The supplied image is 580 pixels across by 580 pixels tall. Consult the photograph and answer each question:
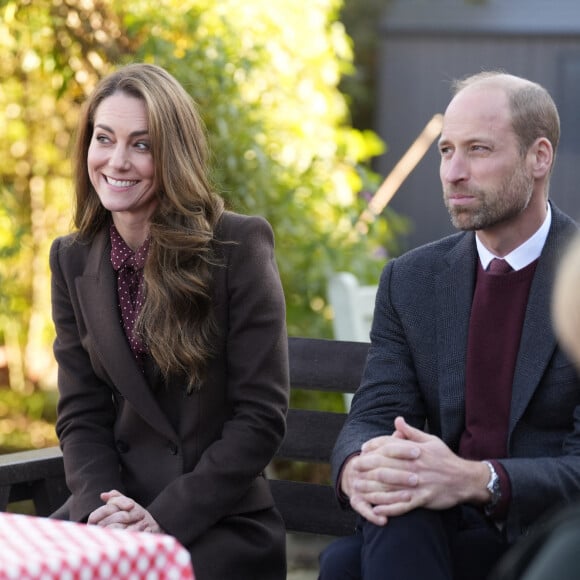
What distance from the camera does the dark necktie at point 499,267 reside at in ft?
9.93

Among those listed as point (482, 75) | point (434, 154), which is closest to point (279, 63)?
point (482, 75)

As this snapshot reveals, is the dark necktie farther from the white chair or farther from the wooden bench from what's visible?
the white chair

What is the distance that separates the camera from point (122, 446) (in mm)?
3180

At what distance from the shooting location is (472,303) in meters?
3.03

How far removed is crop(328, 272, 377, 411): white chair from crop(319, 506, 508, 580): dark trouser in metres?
1.75

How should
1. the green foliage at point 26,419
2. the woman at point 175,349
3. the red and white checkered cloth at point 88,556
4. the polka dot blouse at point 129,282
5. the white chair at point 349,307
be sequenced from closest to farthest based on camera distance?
→ the red and white checkered cloth at point 88,556 → the woman at point 175,349 → the polka dot blouse at point 129,282 → the white chair at point 349,307 → the green foliage at point 26,419

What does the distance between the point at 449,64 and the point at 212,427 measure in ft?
31.7

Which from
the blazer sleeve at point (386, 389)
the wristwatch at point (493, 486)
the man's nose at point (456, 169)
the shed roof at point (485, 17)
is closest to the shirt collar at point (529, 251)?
the man's nose at point (456, 169)

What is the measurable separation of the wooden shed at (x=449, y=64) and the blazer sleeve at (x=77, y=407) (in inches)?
350

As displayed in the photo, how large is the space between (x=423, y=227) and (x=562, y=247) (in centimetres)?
947

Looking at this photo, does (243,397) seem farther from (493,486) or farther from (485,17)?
(485,17)

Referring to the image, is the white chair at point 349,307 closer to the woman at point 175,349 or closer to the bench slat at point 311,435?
the bench slat at point 311,435

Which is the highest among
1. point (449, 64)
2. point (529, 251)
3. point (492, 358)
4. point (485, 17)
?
point (485, 17)

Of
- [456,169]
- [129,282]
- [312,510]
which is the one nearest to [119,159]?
[129,282]
